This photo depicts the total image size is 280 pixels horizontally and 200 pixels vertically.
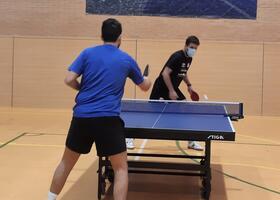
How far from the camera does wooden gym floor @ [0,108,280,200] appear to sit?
16.5ft

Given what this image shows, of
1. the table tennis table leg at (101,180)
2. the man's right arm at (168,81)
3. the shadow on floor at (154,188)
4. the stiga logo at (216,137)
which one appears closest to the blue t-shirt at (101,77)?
the stiga logo at (216,137)

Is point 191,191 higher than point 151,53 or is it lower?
lower

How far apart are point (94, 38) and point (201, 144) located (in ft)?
18.6

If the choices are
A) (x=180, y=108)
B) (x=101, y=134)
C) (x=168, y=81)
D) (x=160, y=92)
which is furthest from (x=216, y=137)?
(x=160, y=92)

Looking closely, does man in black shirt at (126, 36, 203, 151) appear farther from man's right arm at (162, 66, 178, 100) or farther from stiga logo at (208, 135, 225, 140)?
stiga logo at (208, 135, 225, 140)

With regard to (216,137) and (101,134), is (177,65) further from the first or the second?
(101,134)

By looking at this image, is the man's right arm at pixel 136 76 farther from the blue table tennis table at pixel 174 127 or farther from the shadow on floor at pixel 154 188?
the shadow on floor at pixel 154 188

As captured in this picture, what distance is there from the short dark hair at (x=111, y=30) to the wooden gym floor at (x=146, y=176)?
1754mm

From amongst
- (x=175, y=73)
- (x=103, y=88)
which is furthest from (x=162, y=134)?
(x=175, y=73)

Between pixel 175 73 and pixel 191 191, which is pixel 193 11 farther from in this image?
pixel 191 191

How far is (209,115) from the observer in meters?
5.49

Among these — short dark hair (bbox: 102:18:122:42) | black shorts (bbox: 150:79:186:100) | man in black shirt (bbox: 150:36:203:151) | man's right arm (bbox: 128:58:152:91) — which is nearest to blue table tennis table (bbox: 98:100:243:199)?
man in black shirt (bbox: 150:36:203:151)

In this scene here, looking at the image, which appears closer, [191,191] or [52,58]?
[191,191]

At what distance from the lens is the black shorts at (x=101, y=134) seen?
12.5 ft
